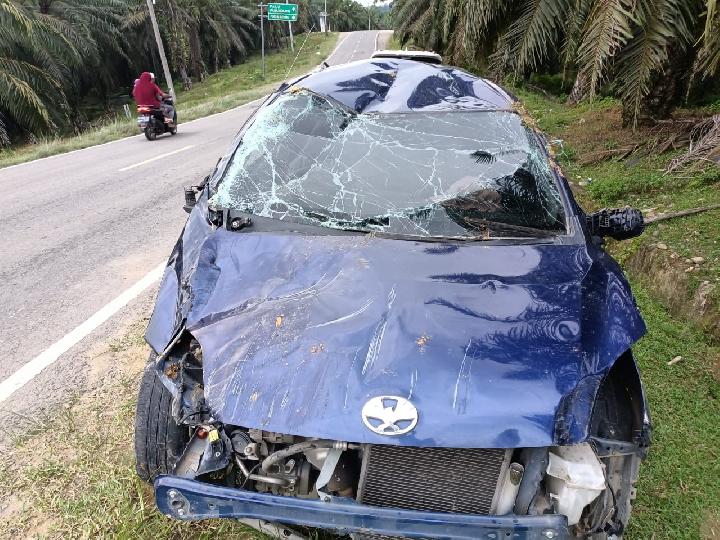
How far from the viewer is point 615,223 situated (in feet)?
→ 9.07

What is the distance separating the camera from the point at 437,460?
1.75m

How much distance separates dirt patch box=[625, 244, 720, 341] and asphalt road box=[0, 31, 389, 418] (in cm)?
381

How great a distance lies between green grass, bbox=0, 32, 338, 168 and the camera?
1280 centimetres

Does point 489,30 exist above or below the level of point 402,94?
below

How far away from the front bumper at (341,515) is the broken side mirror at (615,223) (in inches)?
63.7

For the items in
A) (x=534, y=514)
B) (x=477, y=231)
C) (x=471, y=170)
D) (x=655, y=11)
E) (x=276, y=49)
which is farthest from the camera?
(x=276, y=49)

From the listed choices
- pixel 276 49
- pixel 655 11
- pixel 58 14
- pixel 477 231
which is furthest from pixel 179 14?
pixel 477 231

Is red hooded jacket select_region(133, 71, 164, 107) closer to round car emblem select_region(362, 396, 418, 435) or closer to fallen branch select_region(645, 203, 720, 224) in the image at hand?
fallen branch select_region(645, 203, 720, 224)

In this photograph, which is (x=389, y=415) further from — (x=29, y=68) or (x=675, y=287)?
(x=29, y=68)

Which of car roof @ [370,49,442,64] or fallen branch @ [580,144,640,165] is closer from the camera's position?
car roof @ [370,49,442,64]

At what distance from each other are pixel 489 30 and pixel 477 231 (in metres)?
5.90

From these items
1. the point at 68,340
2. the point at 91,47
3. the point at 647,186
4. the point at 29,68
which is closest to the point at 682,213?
the point at 647,186

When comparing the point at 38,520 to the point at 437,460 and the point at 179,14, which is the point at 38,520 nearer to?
the point at 437,460

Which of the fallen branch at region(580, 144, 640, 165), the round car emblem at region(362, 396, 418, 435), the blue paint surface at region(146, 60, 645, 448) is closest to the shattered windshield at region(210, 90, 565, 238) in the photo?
the blue paint surface at region(146, 60, 645, 448)
